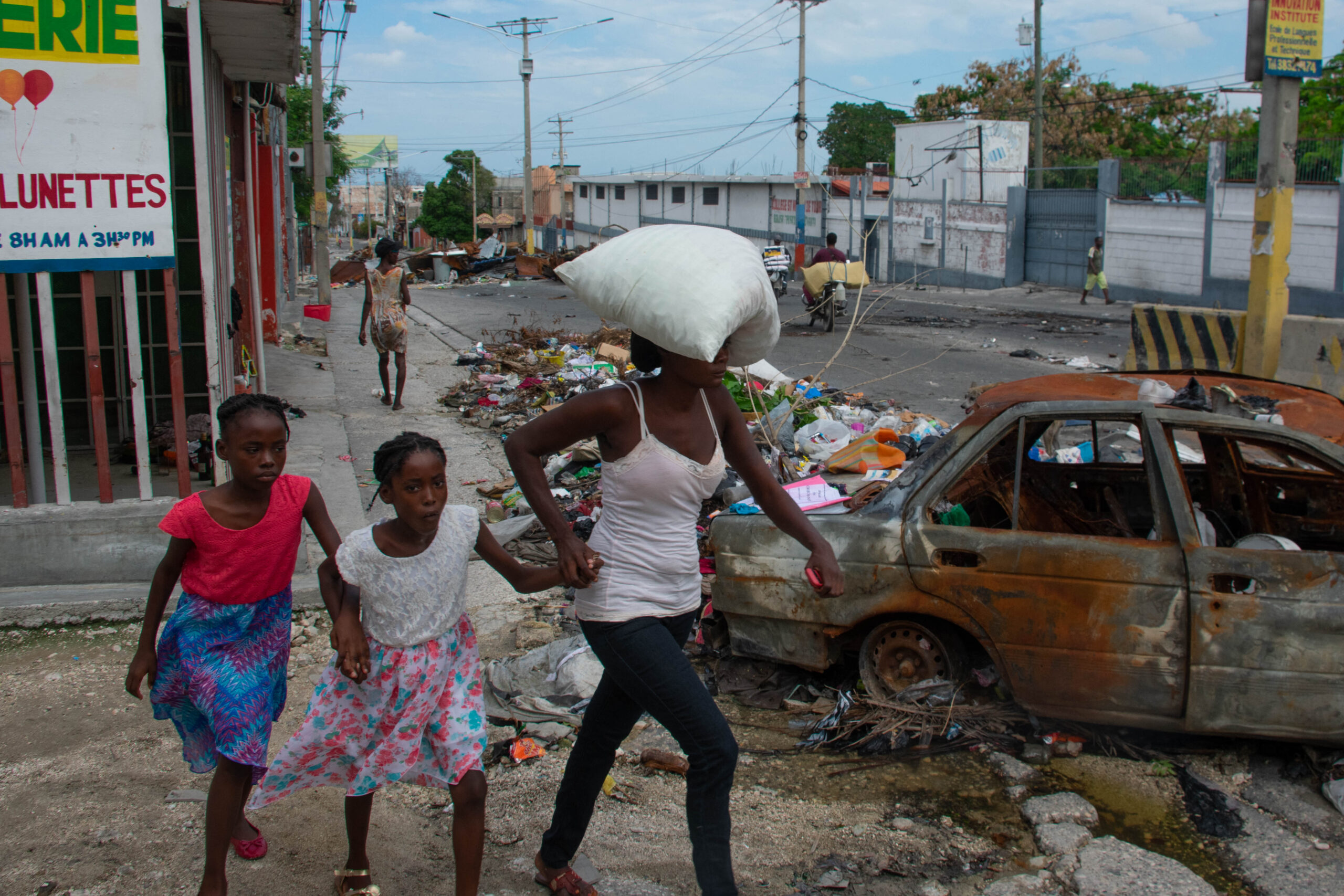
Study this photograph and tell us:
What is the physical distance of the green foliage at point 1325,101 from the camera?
30859mm

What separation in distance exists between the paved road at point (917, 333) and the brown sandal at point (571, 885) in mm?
5253

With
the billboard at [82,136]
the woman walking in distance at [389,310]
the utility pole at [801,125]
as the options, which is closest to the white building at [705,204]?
the utility pole at [801,125]

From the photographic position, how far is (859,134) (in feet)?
213

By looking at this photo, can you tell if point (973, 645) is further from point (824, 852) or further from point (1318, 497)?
point (1318, 497)

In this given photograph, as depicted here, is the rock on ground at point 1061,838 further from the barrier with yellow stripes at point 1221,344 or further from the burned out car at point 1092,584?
the barrier with yellow stripes at point 1221,344

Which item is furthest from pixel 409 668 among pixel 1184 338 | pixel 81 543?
pixel 1184 338

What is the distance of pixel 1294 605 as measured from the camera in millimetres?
3432

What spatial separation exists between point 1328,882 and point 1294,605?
846 mm

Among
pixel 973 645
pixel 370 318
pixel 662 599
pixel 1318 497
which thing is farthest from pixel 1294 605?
pixel 370 318

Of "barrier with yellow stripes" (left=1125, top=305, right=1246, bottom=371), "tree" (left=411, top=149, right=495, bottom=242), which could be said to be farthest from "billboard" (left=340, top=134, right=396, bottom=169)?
"barrier with yellow stripes" (left=1125, top=305, right=1246, bottom=371)

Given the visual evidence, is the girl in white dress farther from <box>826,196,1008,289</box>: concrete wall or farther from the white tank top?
<box>826,196,1008,289</box>: concrete wall

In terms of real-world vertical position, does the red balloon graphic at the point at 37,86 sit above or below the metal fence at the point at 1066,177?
below

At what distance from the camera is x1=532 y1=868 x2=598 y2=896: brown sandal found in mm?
2861

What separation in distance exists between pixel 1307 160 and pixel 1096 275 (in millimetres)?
5746
